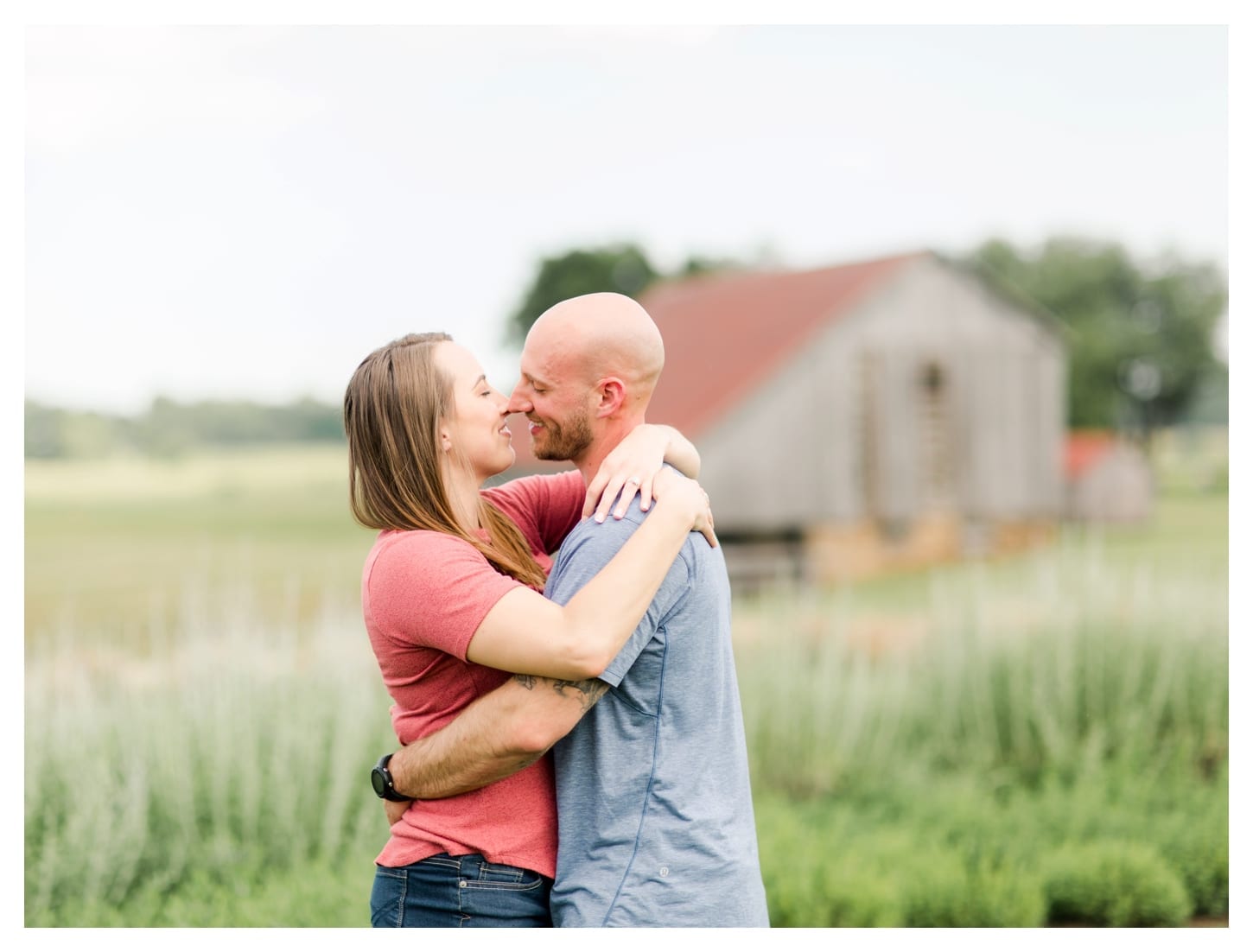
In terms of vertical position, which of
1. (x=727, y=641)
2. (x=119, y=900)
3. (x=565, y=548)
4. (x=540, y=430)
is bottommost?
(x=119, y=900)

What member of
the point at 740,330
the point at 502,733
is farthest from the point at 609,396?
the point at 740,330

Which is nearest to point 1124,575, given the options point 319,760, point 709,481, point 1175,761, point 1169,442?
point 1175,761

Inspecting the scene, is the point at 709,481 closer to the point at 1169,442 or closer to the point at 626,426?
the point at 626,426

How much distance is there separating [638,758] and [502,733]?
26cm

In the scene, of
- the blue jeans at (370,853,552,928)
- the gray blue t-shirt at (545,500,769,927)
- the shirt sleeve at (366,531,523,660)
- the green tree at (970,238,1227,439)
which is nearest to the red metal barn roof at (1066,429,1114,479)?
the green tree at (970,238,1227,439)

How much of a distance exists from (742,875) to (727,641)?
435mm

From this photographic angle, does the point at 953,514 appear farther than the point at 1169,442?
No

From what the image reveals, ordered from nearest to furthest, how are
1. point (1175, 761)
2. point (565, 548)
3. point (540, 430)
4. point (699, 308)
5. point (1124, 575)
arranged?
point (565, 548), point (540, 430), point (1175, 761), point (1124, 575), point (699, 308)

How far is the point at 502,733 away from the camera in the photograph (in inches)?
83.1

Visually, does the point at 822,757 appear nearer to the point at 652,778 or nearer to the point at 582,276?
the point at 652,778

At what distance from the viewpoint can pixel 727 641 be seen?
2.35m

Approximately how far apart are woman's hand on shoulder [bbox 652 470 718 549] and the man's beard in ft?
0.74

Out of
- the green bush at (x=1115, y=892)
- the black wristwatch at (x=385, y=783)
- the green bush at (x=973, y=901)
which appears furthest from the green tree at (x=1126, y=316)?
the black wristwatch at (x=385, y=783)

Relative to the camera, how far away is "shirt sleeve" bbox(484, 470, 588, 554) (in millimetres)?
2787
